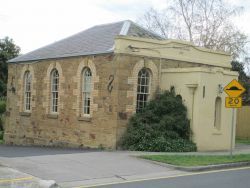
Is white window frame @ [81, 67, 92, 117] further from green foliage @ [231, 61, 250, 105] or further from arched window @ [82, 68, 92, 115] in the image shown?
green foliage @ [231, 61, 250, 105]

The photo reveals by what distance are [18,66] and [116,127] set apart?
407 inches

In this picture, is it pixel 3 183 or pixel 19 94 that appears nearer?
pixel 3 183

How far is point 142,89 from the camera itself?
21.2 meters

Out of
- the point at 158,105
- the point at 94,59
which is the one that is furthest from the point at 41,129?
the point at 158,105

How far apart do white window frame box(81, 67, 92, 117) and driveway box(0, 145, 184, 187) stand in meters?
5.78

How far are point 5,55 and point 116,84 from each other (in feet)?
93.0

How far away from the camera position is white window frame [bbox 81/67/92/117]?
72.2 feet

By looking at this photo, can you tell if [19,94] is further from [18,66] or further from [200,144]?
[200,144]

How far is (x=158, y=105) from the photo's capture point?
2058 cm

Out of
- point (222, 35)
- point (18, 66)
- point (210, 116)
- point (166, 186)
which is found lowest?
point (166, 186)

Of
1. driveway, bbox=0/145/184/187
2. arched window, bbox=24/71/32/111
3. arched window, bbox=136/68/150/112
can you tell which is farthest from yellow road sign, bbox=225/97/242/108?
arched window, bbox=24/71/32/111

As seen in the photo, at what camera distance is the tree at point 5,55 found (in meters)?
45.5

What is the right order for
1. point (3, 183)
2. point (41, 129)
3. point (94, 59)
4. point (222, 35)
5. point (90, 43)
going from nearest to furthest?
point (3, 183)
point (94, 59)
point (90, 43)
point (41, 129)
point (222, 35)

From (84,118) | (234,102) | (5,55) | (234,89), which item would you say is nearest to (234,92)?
(234,89)
